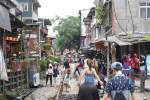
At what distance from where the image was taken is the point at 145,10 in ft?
139

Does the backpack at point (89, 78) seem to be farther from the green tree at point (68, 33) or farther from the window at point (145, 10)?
the green tree at point (68, 33)

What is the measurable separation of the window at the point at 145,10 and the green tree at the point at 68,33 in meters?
68.4

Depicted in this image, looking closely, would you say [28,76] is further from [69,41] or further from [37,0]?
Result: [69,41]

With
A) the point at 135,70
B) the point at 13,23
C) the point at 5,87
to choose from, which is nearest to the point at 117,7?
the point at 135,70

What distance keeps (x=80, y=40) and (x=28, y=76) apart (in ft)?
275

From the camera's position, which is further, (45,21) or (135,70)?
(45,21)

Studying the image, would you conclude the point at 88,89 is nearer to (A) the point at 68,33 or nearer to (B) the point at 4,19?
(B) the point at 4,19

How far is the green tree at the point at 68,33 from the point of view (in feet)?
366

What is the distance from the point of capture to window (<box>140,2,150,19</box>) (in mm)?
42375

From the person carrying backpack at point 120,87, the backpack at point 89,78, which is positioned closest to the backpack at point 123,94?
the person carrying backpack at point 120,87

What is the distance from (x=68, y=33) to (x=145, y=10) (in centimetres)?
6891

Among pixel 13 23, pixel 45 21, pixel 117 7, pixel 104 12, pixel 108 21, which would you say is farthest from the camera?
pixel 45 21

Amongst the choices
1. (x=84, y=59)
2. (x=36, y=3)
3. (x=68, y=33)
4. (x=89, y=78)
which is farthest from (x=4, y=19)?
(x=68, y=33)

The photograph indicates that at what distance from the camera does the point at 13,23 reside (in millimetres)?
25656
